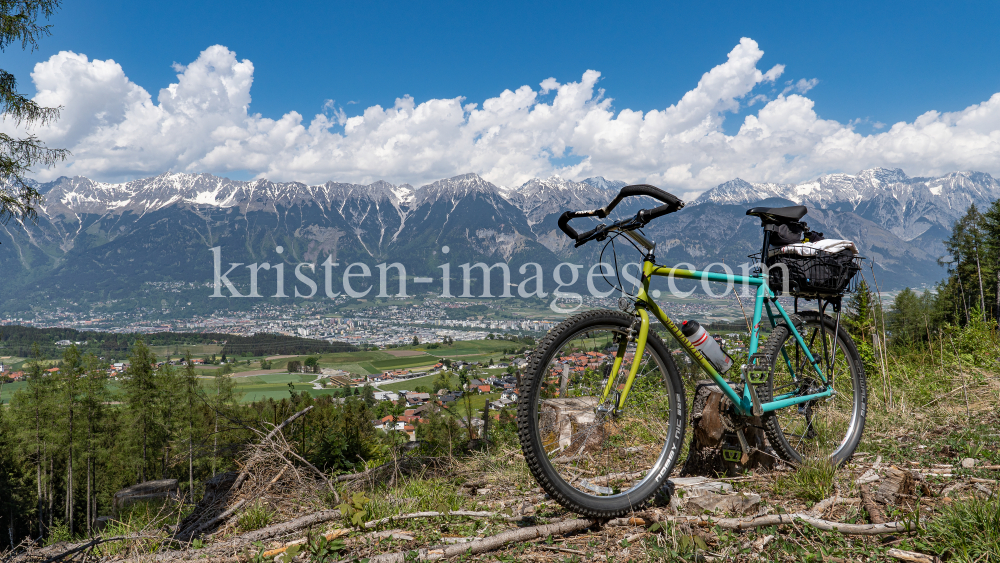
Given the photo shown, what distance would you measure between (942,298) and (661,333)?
40.0 meters

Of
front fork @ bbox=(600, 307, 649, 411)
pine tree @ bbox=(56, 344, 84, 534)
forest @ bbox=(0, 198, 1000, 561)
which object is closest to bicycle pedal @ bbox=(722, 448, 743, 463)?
forest @ bbox=(0, 198, 1000, 561)

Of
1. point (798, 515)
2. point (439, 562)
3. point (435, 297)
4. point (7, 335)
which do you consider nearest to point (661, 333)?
point (798, 515)

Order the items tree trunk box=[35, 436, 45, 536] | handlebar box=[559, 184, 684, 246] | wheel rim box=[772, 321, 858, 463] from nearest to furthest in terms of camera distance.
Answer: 1. handlebar box=[559, 184, 684, 246]
2. wheel rim box=[772, 321, 858, 463]
3. tree trunk box=[35, 436, 45, 536]

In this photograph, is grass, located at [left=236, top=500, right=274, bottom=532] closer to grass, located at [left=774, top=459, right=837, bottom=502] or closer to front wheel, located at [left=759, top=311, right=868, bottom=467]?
grass, located at [left=774, top=459, right=837, bottom=502]

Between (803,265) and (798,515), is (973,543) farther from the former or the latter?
(803,265)

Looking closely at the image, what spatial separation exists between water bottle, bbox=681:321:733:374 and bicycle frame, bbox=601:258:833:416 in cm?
3

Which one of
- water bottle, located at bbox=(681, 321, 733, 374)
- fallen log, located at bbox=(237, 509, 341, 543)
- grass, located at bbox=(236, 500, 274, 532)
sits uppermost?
water bottle, located at bbox=(681, 321, 733, 374)

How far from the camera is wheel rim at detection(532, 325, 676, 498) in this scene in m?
2.29

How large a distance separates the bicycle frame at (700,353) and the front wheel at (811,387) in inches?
1.8

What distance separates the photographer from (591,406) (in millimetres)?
2650

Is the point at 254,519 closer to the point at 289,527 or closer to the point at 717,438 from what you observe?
the point at 289,527

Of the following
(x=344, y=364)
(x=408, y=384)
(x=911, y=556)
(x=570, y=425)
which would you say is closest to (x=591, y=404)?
(x=570, y=425)

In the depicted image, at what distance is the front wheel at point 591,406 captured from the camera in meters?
2.19

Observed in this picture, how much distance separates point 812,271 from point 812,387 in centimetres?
98
